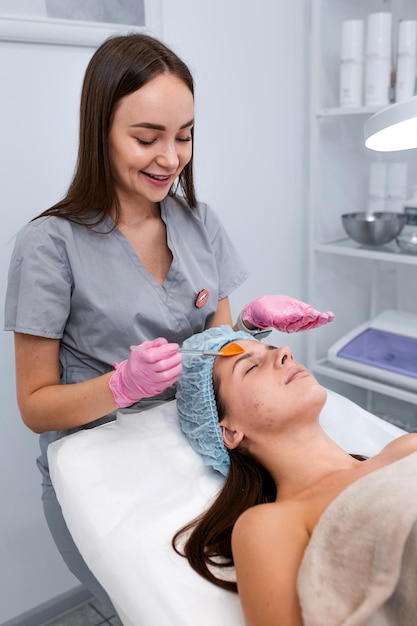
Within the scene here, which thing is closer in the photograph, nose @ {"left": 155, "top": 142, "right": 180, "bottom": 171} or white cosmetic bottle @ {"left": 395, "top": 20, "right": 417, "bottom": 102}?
nose @ {"left": 155, "top": 142, "right": 180, "bottom": 171}

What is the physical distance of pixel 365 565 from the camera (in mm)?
791

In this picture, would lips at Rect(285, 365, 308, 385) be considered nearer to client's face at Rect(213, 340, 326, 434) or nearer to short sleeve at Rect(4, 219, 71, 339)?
client's face at Rect(213, 340, 326, 434)

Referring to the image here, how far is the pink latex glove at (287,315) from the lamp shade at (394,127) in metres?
0.46

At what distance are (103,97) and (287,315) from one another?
Result: 1.97 ft

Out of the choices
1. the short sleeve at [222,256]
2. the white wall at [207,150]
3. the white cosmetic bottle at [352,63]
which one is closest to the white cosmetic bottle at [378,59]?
the white cosmetic bottle at [352,63]

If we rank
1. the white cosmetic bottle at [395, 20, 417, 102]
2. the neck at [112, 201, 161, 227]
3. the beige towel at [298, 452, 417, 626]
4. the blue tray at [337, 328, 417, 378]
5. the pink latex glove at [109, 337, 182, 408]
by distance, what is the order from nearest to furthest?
the beige towel at [298, 452, 417, 626] < the pink latex glove at [109, 337, 182, 408] < the neck at [112, 201, 161, 227] < the white cosmetic bottle at [395, 20, 417, 102] < the blue tray at [337, 328, 417, 378]

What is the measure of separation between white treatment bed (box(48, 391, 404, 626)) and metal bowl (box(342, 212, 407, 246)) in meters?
0.77

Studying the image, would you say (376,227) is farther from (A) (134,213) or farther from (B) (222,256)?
(A) (134,213)

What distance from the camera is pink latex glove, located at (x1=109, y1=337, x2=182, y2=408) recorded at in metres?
1.01

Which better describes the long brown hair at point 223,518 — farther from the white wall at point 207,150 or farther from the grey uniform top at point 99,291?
the white wall at point 207,150

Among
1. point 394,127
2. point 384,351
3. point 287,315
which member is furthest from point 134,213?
point 384,351

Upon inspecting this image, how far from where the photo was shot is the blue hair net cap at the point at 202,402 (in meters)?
1.15

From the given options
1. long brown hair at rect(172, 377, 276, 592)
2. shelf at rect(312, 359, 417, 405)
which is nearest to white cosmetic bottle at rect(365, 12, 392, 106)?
shelf at rect(312, 359, 417, 405)

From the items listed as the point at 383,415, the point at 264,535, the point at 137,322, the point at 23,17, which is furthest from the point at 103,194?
the point at 383,415
